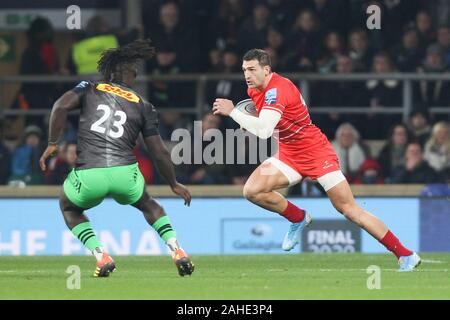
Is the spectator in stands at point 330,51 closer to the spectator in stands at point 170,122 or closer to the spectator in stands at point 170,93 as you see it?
the spectator in stands at point 170,93

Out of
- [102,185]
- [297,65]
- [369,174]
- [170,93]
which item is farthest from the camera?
[297,65]

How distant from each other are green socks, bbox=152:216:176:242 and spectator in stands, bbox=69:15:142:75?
20.7 ft

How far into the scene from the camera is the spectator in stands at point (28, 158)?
17297 millimetres

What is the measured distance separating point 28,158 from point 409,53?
16.3 ft

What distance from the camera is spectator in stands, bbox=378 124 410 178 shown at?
17141mm

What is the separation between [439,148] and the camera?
56.4 ft

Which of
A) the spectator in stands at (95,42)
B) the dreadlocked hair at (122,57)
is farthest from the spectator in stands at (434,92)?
the dreadlocked hair at (122,57)

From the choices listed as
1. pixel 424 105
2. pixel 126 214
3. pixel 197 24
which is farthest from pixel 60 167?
pixel 424 105

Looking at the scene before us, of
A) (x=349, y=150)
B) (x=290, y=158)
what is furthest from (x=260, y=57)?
(x=349, y=150)

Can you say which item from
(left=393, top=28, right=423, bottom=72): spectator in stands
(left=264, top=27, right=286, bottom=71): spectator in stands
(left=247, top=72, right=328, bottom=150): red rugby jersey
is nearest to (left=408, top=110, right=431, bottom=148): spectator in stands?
(left=393, top=28, right=423, bottom=72): spectator in stands

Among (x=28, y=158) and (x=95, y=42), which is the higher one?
(x=95, y=42)

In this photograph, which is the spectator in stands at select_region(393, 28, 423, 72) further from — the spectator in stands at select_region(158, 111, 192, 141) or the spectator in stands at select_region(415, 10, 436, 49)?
the spectator in stands at select_region(158, 111, 192, 141)

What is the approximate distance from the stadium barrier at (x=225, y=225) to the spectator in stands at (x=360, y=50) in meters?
2.08

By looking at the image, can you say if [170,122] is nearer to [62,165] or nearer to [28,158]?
[62,165]
